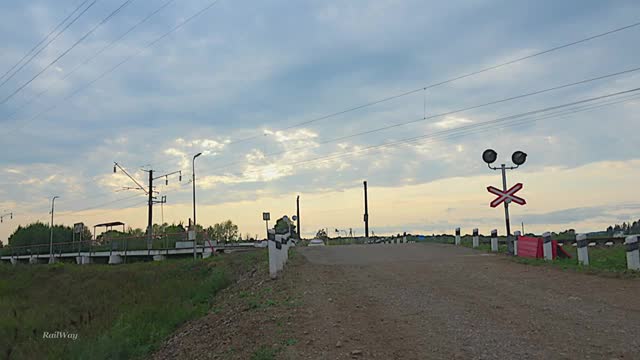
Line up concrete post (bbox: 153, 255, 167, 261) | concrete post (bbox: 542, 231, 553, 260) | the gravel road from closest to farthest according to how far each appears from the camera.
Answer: the gravel road
concrete post (bbox: 542, 231, 553, 260)
concrete post (bbox: 153, 255, 167, 261)

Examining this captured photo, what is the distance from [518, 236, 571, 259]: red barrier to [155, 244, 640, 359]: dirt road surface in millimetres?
2863

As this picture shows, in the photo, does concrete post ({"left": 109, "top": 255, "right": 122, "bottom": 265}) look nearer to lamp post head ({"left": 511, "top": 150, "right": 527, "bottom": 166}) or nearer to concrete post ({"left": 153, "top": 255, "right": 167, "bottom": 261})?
concrete post ({"left": 153, "top": 255, "right": 167, "bottom": 261})

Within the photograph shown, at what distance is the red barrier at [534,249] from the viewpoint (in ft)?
57.9

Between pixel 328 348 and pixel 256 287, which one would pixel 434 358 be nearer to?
pixel 328 348

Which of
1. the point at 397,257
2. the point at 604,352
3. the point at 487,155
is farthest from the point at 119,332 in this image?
the point at 487,155

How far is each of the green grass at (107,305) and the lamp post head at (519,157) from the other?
1112 cm

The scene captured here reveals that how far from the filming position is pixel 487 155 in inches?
920

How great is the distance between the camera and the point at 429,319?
8.71 meters

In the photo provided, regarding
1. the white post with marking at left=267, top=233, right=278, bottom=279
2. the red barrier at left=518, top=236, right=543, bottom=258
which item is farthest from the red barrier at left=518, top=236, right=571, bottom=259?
the white post with marking at left=267, top=233, right=278, bottom=279

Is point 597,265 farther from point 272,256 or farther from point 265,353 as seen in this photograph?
point 265,353

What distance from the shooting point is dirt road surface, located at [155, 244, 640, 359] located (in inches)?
279

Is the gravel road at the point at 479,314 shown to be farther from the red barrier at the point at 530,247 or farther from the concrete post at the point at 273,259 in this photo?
the red barrier at the point at 530,247

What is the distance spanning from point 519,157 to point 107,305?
21.1 meters

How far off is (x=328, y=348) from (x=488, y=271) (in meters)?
8.47
